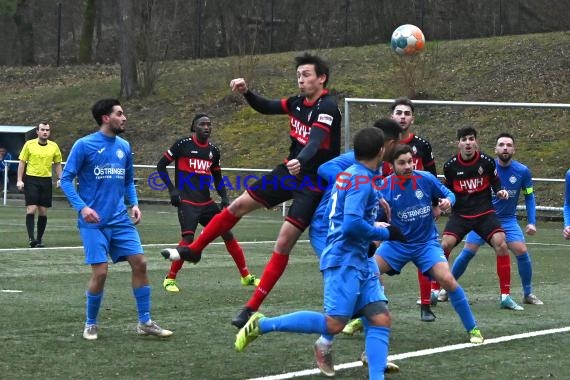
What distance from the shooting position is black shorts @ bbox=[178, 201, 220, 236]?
1294cm

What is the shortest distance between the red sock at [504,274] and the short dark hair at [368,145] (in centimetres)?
461

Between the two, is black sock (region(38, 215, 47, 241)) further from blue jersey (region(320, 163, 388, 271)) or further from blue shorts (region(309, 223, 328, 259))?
blue jersey (region(320, 163, 388, 271))

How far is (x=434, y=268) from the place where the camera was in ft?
29.2

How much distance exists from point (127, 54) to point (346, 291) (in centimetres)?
3296

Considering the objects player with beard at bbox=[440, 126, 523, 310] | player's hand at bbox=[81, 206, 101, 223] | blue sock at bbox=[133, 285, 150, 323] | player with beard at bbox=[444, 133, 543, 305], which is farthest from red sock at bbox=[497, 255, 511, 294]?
player's hand at bbox=[81, 206, 101, 223]

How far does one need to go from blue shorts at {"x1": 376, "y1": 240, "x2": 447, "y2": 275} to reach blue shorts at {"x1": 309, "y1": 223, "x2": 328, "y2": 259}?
1.18 meters

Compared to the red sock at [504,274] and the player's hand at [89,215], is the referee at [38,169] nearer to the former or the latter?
the red sock at [504,274]

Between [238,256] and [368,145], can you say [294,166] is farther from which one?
[238,256]

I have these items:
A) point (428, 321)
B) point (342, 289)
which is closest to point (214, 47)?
point (428, 321)

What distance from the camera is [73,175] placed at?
8.49 m

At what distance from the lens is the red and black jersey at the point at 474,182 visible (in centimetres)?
1103

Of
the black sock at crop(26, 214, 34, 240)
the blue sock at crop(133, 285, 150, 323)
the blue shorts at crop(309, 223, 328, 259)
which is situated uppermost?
the blue shorts at crop(309, 223, 328, 259)

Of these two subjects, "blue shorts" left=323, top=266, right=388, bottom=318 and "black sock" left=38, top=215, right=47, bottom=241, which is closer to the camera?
"blue shorts" left=323, top=266, right=388, bottom=318

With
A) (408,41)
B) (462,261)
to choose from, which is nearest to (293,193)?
(462,261)
